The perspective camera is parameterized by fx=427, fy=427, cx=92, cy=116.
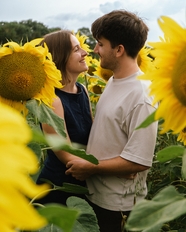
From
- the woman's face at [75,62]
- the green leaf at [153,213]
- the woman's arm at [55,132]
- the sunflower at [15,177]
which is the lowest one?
the woman's arm at [55,132]

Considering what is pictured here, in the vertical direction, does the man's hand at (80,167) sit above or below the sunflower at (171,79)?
below

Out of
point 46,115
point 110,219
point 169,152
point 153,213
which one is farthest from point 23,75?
point 153,213

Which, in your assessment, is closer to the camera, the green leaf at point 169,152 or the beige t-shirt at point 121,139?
the green leaf at point 169,152

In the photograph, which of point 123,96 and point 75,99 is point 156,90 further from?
point 75,99

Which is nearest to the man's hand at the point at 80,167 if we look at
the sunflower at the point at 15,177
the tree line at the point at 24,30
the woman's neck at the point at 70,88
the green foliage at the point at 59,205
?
the green foliage at the point at 59,205

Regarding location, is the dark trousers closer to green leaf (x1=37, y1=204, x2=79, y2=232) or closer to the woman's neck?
the woman's neck

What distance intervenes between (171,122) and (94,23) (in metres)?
1.19

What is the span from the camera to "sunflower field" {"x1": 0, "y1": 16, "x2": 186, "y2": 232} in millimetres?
250

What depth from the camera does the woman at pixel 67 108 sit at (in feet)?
5.62

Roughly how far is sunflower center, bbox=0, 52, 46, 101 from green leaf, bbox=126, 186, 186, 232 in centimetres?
90

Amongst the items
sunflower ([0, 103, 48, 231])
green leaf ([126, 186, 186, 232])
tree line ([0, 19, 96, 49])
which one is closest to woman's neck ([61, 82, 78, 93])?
green leaf ([126, 186, 186, 232])

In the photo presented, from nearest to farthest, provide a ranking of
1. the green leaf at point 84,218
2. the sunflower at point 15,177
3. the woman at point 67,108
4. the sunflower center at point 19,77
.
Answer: the sunflower at point 15,177
the green leaf at point 84,218
the sunflower center at point 19,77
the woman at point 67,108

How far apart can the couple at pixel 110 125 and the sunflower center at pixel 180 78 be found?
0.73 meters

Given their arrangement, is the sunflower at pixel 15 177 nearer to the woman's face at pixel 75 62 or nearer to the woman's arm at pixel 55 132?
the woman's arm at pixel 55 132
